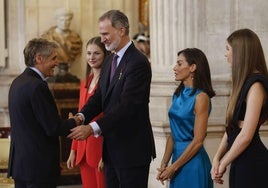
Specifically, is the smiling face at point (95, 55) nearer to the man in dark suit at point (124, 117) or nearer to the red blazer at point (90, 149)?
the red blazer at point (90, 149)

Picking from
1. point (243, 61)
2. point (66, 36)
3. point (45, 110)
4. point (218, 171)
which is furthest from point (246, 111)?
point (66, 36)

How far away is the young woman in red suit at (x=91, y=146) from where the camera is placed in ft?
19.0

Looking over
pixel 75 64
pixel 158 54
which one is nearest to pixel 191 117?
pixel 158 54

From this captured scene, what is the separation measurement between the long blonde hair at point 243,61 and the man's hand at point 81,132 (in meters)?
1.09

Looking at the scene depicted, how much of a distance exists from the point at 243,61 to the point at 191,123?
96cm

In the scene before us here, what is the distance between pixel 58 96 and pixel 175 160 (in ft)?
15.0

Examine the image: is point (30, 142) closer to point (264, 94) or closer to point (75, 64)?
point (264, 94)

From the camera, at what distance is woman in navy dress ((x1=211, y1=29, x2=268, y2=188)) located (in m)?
4.24

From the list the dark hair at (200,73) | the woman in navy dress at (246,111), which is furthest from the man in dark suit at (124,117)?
the woman in navy dress at (246,111)

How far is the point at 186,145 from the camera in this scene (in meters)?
5.14

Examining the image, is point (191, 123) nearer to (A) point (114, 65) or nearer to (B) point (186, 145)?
(B) point (186, 145)

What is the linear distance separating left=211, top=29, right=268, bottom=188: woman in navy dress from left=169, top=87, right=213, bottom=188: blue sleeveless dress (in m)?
0.76

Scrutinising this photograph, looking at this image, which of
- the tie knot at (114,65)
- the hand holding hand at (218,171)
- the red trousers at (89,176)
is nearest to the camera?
the hand holding hand at (218,171)

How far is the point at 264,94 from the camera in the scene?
4250 millimetres
